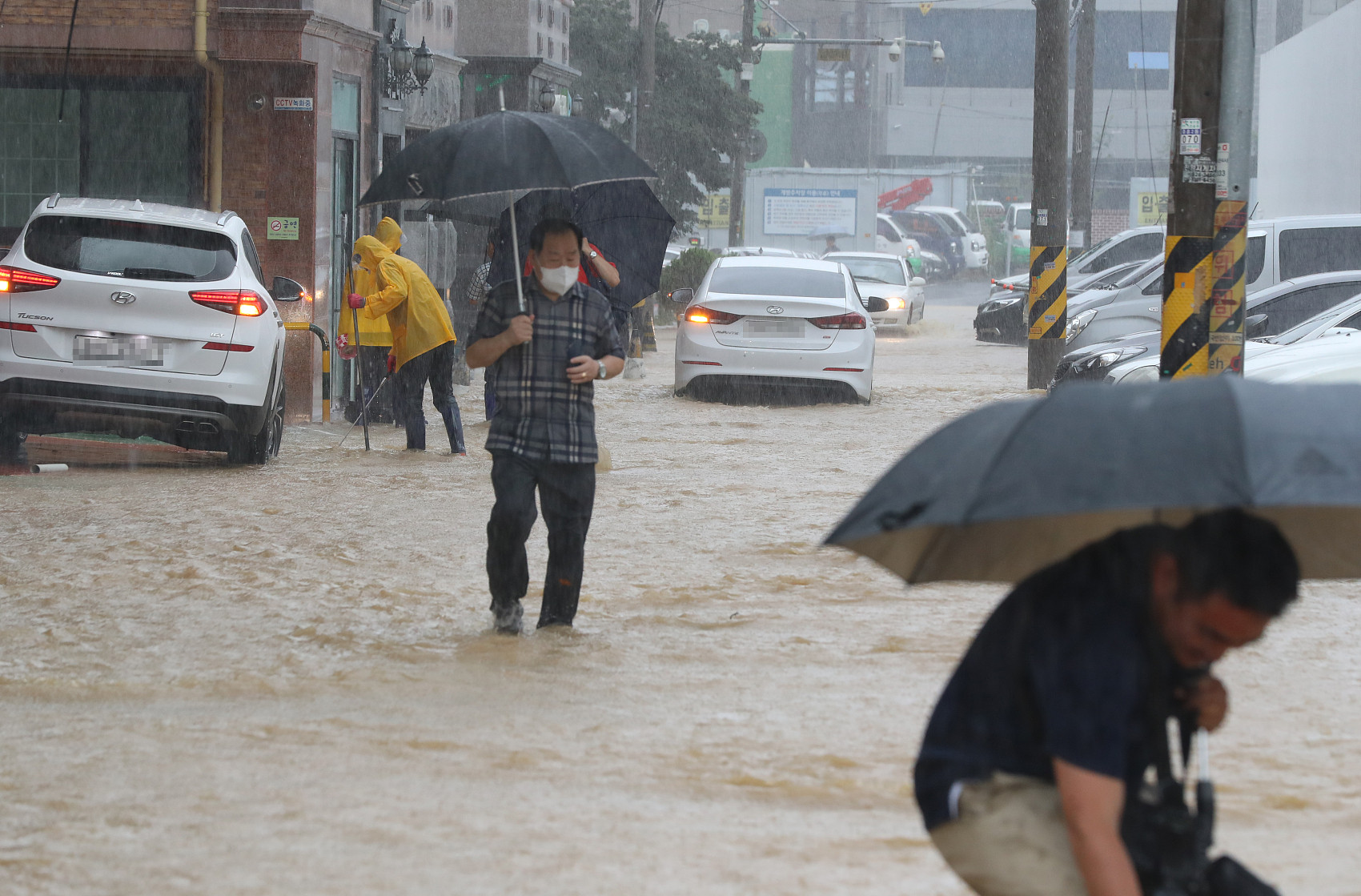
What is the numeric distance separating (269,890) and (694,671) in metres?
2.54

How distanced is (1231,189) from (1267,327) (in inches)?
309

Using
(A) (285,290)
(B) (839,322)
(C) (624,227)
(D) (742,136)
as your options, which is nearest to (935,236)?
(D) (742,136)

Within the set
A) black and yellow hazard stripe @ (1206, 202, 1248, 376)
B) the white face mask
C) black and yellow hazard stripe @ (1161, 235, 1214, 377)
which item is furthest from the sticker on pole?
the white face mask

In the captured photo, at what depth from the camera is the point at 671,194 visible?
142ft

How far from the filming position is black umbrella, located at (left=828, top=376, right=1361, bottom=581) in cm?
229

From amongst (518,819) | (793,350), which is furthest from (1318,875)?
(793,350)

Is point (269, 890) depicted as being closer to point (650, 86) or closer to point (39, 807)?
point (39, 807)

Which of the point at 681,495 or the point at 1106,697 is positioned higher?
the point at 1106,697

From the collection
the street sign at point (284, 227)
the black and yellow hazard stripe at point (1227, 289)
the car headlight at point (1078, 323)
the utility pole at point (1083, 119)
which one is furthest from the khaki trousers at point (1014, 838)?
Result: the utility pole at point (1083, 119)

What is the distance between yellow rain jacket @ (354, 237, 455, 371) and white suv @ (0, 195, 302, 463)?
44.6 inches

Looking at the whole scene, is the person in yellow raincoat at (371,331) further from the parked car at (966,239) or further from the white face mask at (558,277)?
the parked car at (966,239)

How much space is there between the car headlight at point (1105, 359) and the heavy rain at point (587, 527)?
0.14m

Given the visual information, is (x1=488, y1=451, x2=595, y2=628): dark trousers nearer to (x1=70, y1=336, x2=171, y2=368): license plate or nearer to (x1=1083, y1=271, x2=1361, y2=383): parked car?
(x1=70, y1=336, x2=171, y2=368): license plate

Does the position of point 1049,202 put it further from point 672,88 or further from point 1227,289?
point 672,88
